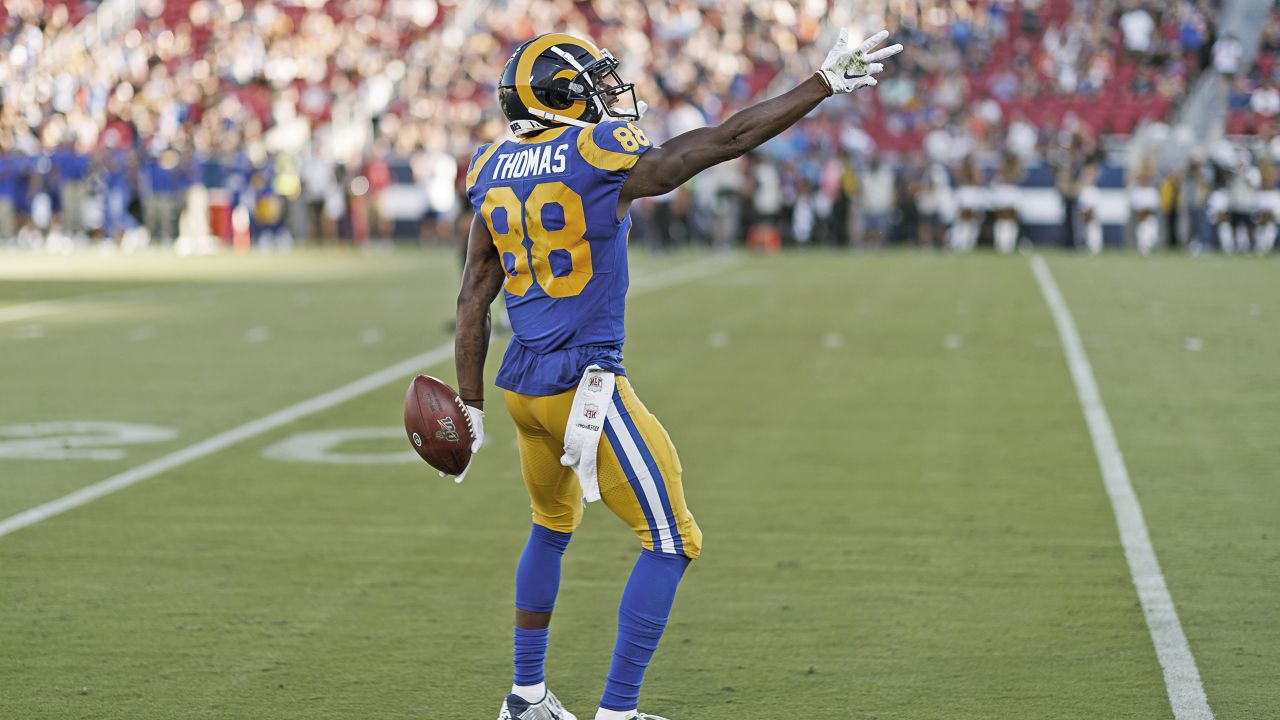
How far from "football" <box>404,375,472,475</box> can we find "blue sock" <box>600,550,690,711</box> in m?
0.67

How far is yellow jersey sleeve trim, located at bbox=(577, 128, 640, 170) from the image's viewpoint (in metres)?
4.48

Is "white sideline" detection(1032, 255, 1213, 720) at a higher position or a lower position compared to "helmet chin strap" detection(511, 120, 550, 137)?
lower

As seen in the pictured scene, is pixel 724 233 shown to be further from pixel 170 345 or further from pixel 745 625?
pixel 745 625

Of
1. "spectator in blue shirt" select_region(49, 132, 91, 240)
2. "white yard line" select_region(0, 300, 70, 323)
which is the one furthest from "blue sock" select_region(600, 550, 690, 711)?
"spectator in blue shirt" select_region(49, 132, 91, 240)

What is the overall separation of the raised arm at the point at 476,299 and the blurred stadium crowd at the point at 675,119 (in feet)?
78.5

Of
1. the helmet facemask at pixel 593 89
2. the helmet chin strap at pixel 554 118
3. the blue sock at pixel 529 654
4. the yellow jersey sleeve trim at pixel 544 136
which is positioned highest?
the helmet facemask at pixel 593 89

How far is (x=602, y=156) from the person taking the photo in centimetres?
450

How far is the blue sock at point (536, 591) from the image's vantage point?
4.84 meters

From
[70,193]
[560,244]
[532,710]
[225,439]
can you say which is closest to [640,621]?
[532,710]

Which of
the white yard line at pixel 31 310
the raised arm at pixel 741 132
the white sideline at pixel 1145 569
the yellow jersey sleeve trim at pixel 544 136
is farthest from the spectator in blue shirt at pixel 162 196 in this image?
the raised arm at pixel 741 132

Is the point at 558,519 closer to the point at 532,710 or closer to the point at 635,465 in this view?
the point at 635,465

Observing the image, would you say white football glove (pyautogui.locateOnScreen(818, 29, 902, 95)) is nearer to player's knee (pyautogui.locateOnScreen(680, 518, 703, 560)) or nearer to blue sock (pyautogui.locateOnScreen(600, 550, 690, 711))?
player's knee (pyautogui.locateOnScreen(680, 518, 703, 560))

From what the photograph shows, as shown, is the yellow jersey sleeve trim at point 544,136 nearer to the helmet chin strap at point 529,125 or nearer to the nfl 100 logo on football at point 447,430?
the helmet chin strap at point 529,125

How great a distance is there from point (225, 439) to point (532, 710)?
5516 mm
